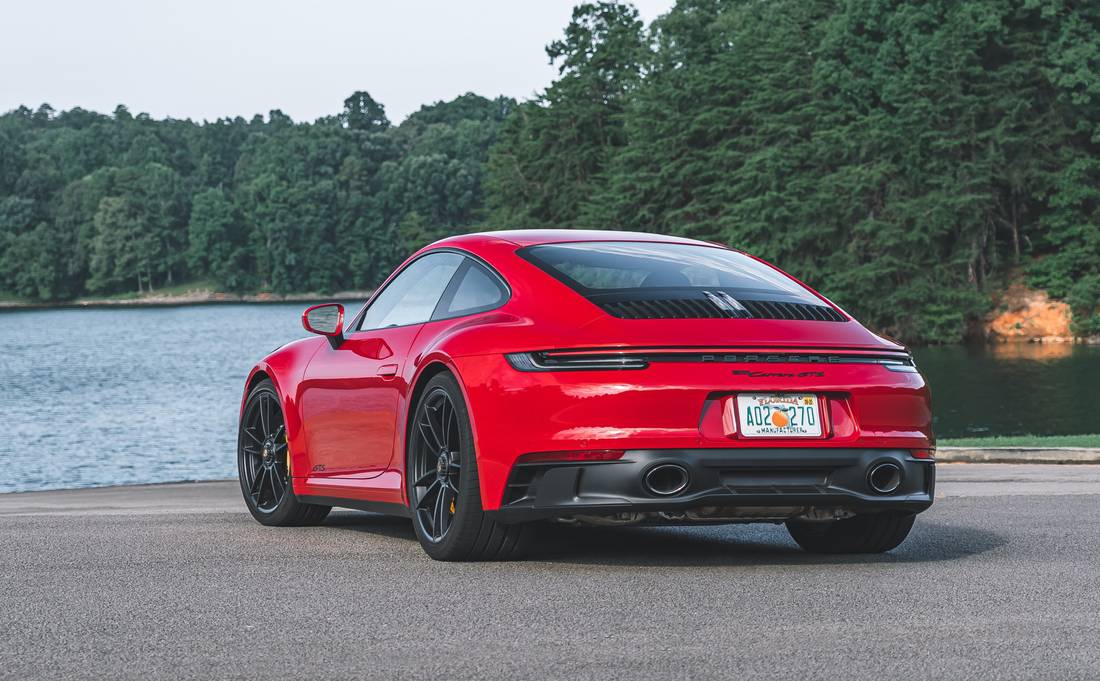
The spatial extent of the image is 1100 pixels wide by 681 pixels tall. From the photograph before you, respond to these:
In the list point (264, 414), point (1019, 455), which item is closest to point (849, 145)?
point (1019, 455)

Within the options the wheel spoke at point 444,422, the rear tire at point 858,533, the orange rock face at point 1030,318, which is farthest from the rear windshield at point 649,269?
the orange rock face at point 1030,318

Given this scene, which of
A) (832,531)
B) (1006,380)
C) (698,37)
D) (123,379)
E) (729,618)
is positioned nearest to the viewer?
(729,618)

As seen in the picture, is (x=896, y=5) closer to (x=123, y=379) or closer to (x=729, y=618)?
(x=123, y=379)

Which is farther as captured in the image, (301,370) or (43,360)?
(43,360)

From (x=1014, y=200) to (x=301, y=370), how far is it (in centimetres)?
6279

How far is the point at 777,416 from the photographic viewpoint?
6344 millimetres

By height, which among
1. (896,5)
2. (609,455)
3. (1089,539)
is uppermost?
(896,5)

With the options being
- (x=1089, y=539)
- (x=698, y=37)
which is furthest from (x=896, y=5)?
(x=1089, y=539)

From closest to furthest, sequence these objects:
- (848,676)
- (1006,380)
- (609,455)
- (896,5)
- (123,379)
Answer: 1. (848,676)
2. (609,455)
3. (1006,380)
4. (123,379)
5. (896,5)

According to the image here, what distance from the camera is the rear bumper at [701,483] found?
6250mm

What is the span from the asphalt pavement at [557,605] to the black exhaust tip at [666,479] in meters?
0.37

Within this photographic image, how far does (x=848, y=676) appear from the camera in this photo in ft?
14.8

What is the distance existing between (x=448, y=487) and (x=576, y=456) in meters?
0.79

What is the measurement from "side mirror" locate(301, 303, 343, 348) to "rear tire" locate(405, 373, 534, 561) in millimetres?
1235
